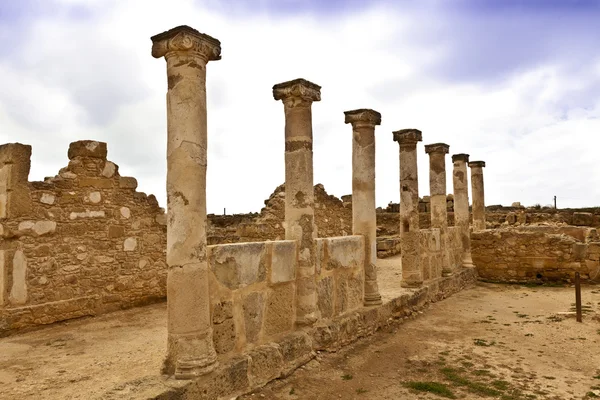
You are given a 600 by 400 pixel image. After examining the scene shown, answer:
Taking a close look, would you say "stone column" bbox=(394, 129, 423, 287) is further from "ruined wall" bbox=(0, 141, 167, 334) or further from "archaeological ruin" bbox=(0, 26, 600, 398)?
"ruined wall" bbox=(0, 141, 167, 334)

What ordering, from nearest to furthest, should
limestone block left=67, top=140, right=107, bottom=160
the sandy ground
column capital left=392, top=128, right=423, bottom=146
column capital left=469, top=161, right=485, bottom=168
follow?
the sandy ground → limestone block left=67, top=140, right=107, bottom=160 → column capital left=392, top=128, right=423, bottom=146 → column capital left=469, top=161, right=485, bottom=168

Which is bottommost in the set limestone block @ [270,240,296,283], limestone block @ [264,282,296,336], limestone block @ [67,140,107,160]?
limestone block @ [264,282,296,336]

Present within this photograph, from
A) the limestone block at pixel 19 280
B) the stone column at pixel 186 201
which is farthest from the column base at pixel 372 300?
the limestone block at pixel 19 280

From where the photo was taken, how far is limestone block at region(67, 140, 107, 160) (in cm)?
816

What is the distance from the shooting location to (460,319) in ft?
29.9

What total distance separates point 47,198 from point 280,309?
4.25m

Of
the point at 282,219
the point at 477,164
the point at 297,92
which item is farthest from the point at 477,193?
the point at 297,92

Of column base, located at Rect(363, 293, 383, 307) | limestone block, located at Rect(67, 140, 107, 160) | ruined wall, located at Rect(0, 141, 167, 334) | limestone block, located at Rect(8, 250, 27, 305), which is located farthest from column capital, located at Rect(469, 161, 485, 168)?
limestone block, located at Rect(8, 250, 27, 305)

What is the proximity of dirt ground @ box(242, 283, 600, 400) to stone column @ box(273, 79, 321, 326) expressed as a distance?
0.87 m

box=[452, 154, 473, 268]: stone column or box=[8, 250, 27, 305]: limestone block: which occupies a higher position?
box=[452, 154, 473, 268]: stone column

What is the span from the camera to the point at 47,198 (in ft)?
25.1

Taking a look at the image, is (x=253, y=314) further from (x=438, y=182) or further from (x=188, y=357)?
(x=438, y=182)

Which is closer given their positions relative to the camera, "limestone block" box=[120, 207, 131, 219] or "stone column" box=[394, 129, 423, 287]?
"limestone block" box=[120, 207, 131, 219]

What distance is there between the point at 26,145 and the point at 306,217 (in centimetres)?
438
